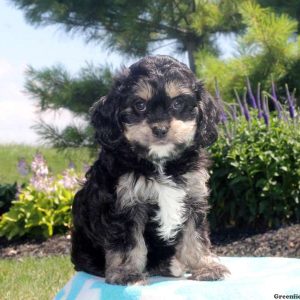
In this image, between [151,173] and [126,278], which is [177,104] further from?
[126,278]

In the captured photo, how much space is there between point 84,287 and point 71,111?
1102 cm

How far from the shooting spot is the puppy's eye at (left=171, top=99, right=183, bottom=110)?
3.38 meters

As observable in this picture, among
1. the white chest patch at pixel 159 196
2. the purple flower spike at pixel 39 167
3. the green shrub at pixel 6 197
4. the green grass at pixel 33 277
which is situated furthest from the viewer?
the green shrub at pixel 6 197

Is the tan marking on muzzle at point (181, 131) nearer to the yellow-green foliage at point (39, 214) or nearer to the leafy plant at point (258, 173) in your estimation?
the leafy plant at point (258, 173)

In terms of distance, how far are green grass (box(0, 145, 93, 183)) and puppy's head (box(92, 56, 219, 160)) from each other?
11.2 metres

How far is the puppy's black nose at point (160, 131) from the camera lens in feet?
10.7

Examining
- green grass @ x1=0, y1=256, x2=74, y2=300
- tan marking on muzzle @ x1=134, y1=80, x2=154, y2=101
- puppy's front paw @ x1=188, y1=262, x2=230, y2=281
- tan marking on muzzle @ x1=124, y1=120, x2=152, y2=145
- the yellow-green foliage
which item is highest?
tan marking on muzzle @ x1=134, y1=80, x2=154, y2=101

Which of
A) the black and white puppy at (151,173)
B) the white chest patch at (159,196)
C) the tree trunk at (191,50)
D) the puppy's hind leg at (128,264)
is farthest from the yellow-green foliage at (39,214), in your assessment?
the tree trunk at (191,50)

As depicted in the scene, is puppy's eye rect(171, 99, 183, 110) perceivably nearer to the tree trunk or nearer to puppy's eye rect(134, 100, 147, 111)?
A: puppy's eye rect(134, 100, 147, 111)

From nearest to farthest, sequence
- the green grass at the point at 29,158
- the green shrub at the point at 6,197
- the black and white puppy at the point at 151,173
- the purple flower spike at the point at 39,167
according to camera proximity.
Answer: the black and white puppy at the point at 151,173 < the purple flower spike at the point at 39,167 < the green shrub at the point at 6,197 < the green grass at the point at 29,158

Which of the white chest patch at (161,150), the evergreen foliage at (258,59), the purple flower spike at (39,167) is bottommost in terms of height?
the purple flower spike at (39,167)

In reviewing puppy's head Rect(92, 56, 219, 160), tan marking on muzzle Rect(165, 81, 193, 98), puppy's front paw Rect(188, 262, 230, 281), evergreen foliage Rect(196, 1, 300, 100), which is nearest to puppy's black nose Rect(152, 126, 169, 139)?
puppy's head Rect(92, 56, 219, 160)

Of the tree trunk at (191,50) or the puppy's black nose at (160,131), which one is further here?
the tree trunk at (191,50)

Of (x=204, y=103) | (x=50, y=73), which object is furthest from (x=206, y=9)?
(x=204, y=103)
